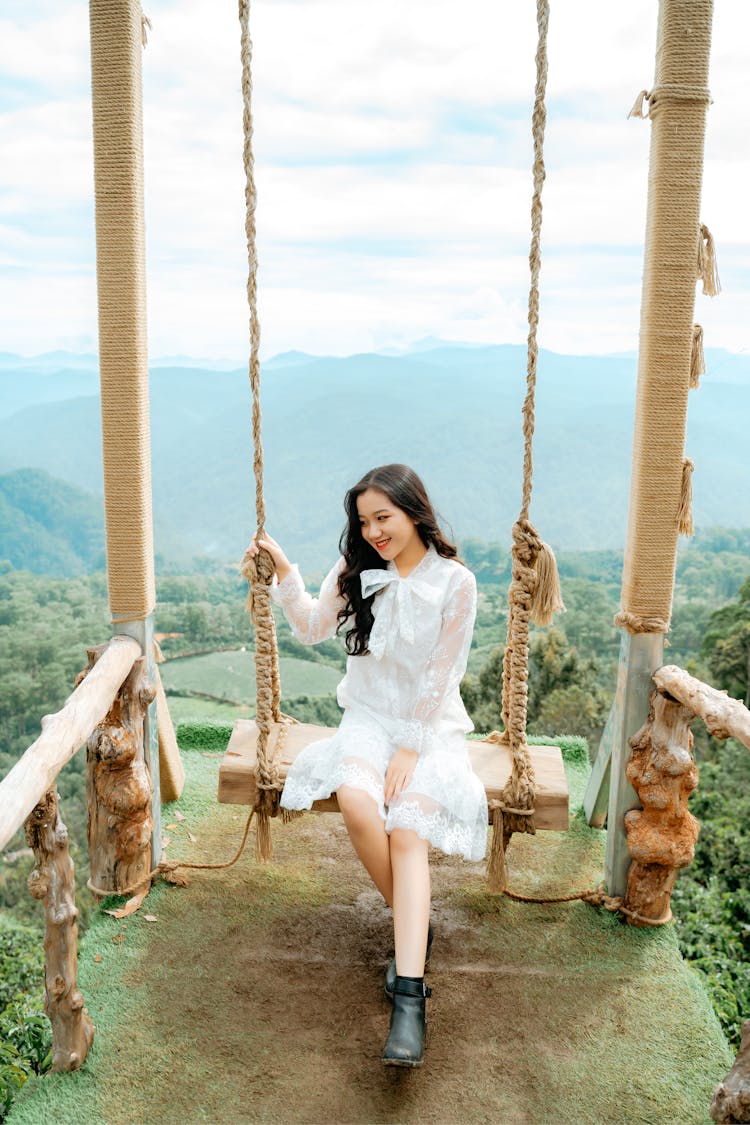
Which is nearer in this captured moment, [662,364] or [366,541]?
[662,364]

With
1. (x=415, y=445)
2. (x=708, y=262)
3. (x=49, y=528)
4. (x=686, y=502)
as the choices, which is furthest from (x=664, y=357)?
(x=49, y=528)

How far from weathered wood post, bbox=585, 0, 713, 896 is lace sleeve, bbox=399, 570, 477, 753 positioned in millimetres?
467

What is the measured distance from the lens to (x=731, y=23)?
2.38 meters

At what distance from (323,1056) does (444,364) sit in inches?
392

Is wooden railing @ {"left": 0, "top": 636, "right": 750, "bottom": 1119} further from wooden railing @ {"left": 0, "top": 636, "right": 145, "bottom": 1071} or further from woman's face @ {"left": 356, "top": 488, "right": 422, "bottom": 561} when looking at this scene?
woman's face @ {"left": 356, "top": 488, "right": 422, "bottom": 561}

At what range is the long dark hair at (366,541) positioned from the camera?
7.79 ft

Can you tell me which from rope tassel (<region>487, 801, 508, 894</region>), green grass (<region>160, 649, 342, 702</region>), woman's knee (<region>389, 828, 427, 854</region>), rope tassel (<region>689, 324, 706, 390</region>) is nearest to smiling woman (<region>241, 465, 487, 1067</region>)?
woman's knee (<region>389, 828, 427, 854</region>)

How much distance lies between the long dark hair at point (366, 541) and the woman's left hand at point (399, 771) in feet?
1.06

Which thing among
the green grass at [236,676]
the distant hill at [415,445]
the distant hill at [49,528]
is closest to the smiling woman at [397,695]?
the green grass at [236,676]

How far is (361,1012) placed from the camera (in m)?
2.16

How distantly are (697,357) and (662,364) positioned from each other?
0.37 ft

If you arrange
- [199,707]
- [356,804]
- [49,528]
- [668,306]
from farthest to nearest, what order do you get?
[49,528] → [199,707] → [668,306] → [356,804]

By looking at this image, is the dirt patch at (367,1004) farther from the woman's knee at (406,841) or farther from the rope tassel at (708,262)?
the rope tassel at (708,262)

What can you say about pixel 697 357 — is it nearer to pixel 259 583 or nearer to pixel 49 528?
pixel 259 583
